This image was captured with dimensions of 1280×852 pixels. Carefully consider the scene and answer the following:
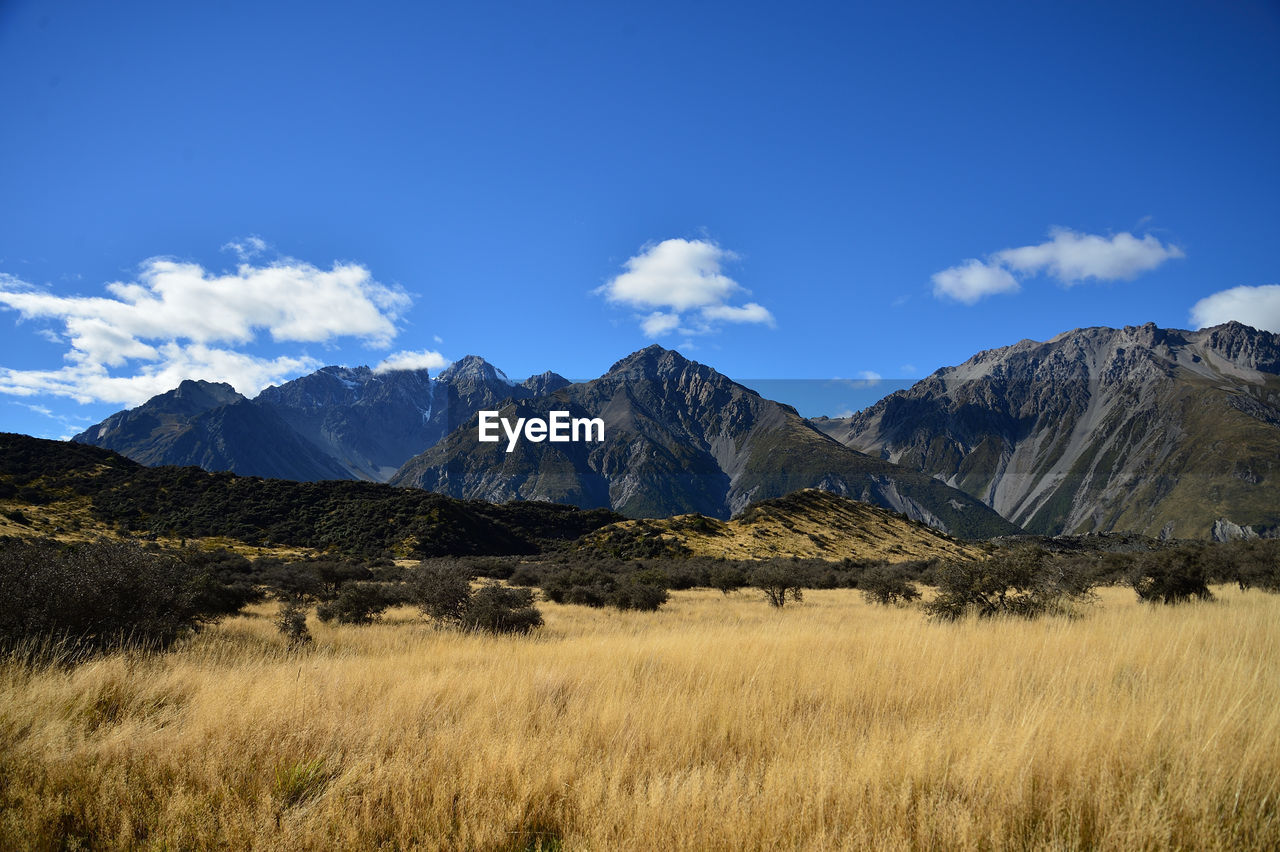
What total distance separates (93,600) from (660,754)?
10.3m

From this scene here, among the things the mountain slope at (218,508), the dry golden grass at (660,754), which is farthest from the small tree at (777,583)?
the mountain slope at (218,508)

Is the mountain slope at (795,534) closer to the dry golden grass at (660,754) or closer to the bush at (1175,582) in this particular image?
the bush at (1175,582)

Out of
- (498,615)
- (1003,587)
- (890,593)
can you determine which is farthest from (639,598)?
(1003,587)

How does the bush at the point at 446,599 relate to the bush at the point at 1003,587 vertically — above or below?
below

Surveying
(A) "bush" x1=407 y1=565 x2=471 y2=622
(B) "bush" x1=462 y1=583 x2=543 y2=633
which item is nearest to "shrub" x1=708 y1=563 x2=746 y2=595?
(B) "bush" x1=462 y1=583 x2=543 y2=633

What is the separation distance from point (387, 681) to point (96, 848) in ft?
11.3

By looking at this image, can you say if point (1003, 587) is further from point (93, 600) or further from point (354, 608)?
point (93, 600)

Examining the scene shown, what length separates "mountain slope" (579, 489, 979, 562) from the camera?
7150 cm

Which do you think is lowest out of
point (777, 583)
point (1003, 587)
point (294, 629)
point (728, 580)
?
point (728, 580)

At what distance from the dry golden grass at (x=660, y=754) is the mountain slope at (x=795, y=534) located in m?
57.3

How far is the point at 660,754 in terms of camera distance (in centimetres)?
460

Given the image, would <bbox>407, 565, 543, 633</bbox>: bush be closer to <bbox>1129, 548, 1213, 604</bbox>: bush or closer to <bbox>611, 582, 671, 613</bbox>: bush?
<bbox>611, 582, 671, 613</bbox>: bush

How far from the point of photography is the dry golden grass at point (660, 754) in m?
3.40

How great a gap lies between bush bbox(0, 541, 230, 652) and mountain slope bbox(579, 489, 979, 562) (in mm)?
55396
